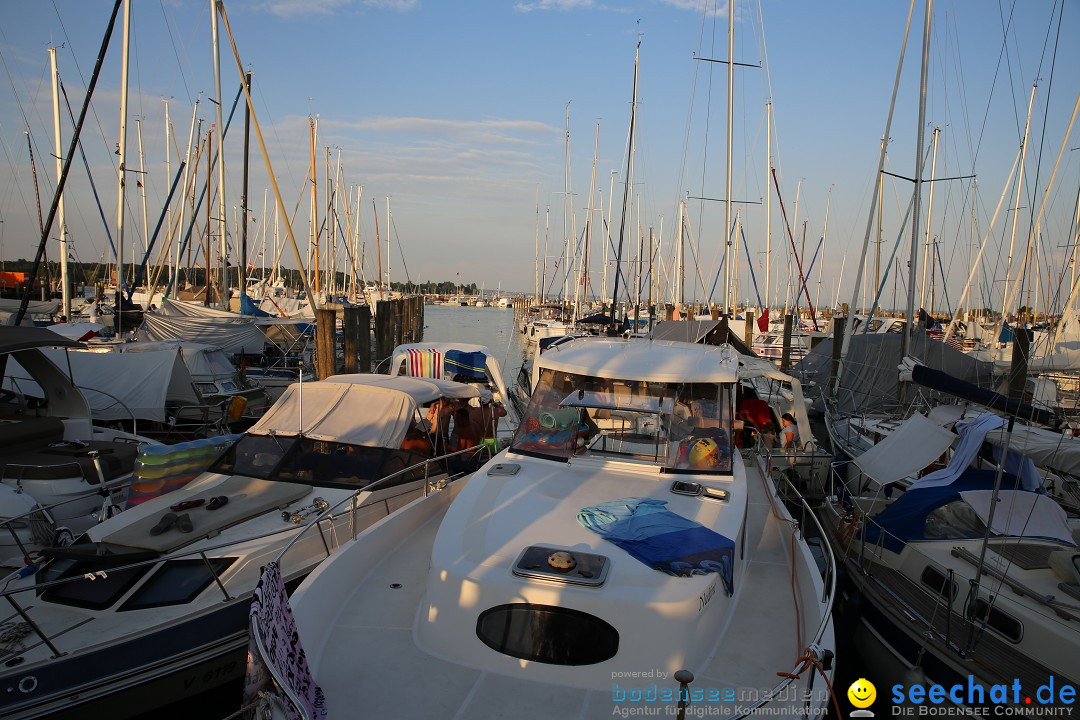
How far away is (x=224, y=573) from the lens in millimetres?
6191

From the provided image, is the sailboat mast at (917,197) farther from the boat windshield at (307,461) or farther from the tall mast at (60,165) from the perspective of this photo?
the tall mast at (60,165)

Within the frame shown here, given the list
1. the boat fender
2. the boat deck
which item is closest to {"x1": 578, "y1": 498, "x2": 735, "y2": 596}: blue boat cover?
the boat deck

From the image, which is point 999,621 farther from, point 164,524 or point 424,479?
point 164,524

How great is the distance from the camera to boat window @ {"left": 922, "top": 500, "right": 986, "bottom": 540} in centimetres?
716

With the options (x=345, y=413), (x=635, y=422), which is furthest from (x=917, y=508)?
(x=345, y=413)

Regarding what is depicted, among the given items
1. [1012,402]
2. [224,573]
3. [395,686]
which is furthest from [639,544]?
[1012,402]

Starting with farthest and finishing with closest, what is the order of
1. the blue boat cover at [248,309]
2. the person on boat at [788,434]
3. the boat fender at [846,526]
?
the blue boat cover at [248,309]
the person on boat at [788,434]
the boat fender at [846,526]

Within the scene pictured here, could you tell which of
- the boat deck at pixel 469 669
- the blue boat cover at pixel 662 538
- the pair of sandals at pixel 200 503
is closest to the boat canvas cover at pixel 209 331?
the pair of sandals at pixel 200 503

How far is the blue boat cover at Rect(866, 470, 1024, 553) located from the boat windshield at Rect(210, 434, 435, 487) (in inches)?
A: 221

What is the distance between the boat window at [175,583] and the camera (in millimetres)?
5766

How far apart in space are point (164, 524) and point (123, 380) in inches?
359

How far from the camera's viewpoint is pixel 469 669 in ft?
14.3

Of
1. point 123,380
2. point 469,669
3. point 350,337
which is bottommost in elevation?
point 469,669

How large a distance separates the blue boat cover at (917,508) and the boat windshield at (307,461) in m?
5.61
